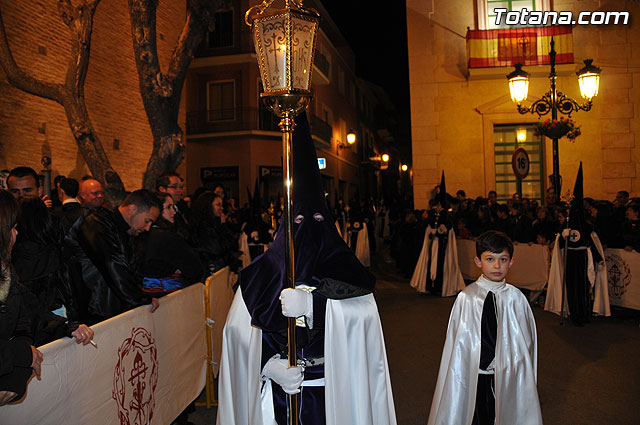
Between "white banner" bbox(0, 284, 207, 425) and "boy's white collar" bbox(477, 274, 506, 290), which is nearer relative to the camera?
"white banner" bbox(0, 284, 207, 425)

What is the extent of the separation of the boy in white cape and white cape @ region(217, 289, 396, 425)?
2.28 ft

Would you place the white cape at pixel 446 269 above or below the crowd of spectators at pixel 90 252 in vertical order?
below

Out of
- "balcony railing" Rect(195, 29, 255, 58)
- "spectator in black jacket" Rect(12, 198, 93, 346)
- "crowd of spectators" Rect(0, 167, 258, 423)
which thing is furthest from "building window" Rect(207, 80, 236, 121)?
"spectator in black jacket" Rect(12, 198, 93, 346)

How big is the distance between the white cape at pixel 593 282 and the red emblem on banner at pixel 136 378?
717 cm

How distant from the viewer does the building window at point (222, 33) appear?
2544cm

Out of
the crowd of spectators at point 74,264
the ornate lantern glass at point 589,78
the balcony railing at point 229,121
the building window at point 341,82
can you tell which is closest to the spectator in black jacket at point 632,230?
the ornate lantern glass at point 589,78

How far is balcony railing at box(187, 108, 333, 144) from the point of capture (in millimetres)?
25062

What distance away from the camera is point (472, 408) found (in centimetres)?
352

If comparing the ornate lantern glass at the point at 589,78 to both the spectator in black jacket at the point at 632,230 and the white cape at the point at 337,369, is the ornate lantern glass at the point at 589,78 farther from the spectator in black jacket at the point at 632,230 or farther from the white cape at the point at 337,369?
the white cape at the point at 337,369

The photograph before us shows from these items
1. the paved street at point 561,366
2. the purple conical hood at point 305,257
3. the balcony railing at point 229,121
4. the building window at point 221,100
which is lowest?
the paved street at point 561,366

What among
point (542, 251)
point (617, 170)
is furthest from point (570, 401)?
point (617, 170)

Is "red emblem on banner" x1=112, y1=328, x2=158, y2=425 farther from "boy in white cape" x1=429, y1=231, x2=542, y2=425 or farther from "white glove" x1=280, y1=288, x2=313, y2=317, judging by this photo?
"boy in white cape" x1=429, y1=231, x2=542, y2=425

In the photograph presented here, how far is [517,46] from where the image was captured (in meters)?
15.1

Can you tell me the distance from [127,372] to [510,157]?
1465cm
